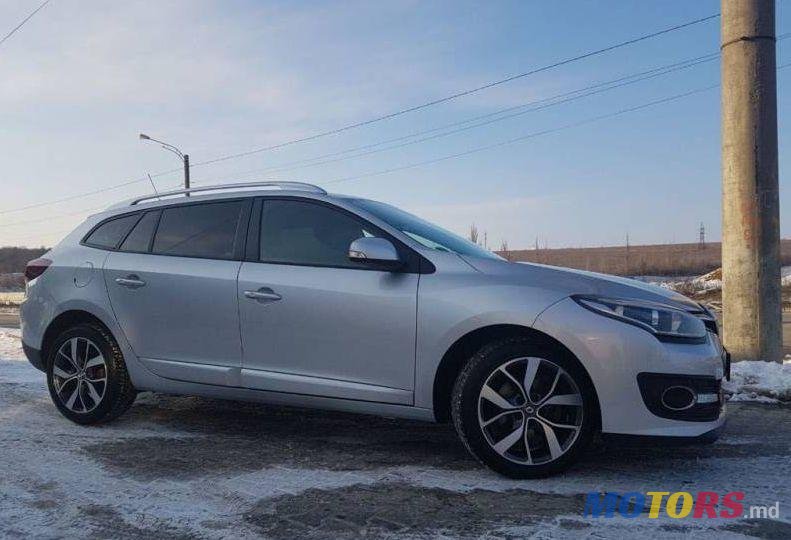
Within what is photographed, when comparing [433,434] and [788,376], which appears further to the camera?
[788,376]

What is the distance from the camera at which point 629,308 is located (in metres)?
3.55

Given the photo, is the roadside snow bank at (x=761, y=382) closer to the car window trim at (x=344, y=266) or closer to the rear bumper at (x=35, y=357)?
the car window trim at (x=344, y=266)

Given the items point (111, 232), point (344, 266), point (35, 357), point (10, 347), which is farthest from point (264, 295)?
point (10, 347)

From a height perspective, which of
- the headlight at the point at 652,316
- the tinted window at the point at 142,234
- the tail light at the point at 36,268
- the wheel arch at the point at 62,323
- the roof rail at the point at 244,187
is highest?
the roof rail at the point at 244,187

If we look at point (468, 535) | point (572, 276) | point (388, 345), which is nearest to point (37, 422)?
point (388, 345)

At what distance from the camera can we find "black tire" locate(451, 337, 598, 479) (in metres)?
3.52

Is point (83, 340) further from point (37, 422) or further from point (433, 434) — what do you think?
point (433, 434)

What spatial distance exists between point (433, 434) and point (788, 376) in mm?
3381

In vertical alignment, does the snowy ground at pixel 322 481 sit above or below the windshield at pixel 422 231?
below

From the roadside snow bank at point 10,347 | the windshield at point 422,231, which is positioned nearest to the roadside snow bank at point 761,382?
the windshield at point 422,231

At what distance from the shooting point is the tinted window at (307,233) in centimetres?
421

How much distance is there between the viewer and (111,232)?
5145 mm

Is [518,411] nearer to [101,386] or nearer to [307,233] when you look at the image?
[307,233]

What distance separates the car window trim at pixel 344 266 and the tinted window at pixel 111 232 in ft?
3.74
